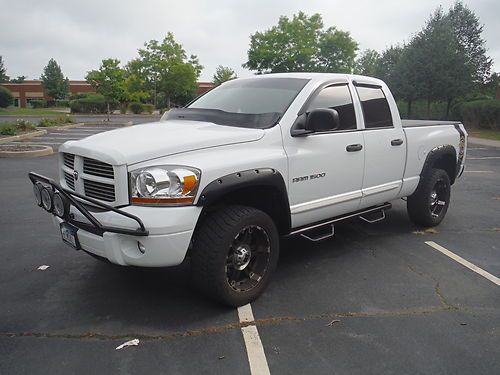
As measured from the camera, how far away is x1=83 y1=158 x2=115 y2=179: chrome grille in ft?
10.5

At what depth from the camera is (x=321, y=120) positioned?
380 cm

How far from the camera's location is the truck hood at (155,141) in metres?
3.14

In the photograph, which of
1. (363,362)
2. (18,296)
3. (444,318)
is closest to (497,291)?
(444,318)

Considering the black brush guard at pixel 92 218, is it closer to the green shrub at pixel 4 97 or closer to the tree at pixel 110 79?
the tree at pixel 110 79

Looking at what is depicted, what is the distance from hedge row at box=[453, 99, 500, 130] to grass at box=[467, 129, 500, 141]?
40 centimetres

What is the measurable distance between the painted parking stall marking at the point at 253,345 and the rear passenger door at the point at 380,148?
194cm

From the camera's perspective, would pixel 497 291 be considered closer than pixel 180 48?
Yes

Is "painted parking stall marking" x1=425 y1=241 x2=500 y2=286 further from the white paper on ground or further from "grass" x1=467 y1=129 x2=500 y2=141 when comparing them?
"grass" x1=467 y1=129 x2=500 y2=141

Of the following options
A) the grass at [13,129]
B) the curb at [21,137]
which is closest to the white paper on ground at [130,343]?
the curb at [21,137]

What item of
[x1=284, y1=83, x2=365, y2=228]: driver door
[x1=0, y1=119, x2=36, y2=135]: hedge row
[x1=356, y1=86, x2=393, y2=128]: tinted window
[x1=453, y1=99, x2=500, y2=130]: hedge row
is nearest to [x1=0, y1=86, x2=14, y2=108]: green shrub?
[x1=0, y1=119, x2=36, y2=135]: hedge row

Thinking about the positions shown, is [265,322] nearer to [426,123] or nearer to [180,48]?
[426,123]

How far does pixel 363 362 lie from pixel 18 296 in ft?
9.50

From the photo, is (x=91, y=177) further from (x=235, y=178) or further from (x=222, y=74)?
(x=222, y=74)

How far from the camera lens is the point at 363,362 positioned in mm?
2861
